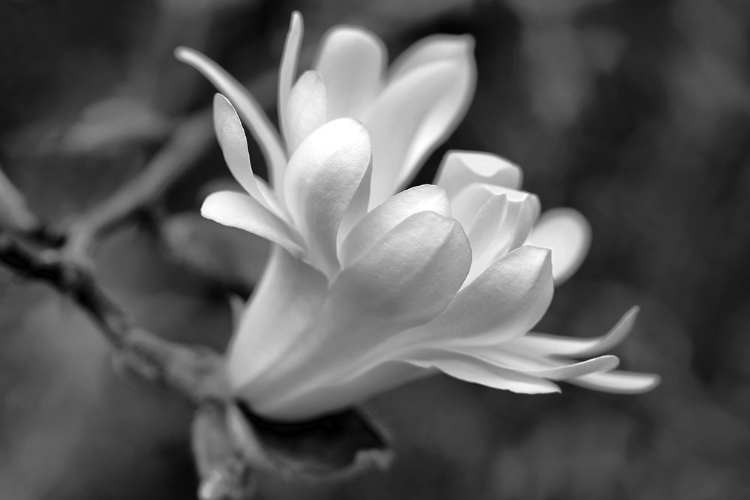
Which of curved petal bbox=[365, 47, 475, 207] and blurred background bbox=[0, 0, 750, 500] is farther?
blurred background bbox=[0, 0, 750, 500]

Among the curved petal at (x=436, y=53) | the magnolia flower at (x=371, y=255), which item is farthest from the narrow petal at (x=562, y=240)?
the curved petal at (x=436, y=53)

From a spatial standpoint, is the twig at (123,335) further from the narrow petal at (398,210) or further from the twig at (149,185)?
the narrow petal at (398,210)

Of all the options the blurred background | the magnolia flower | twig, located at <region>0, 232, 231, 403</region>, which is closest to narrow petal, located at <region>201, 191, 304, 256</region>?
the magnolia flower

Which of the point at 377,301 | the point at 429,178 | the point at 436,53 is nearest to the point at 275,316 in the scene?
the point at 377,301

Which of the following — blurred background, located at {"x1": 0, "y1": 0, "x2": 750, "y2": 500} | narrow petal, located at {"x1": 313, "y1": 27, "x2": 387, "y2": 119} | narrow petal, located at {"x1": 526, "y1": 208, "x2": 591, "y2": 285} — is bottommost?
blurred background, located at {"x1": 0, "y1": 0, "x2": 750, "y2": 500}

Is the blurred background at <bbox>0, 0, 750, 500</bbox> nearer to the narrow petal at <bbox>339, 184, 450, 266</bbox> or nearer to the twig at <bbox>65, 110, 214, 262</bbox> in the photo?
the twig at <bbox>65, 110, 214, 262</bbox>

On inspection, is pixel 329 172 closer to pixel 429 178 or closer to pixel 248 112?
pixel 248 112

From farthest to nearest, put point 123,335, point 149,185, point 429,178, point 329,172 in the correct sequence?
point 429,178, point 149,185, point 123,335, point 329,172

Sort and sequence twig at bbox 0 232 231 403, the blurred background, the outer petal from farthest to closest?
the blurred background, twig at bbox 0 232 231 403, the outer petal
